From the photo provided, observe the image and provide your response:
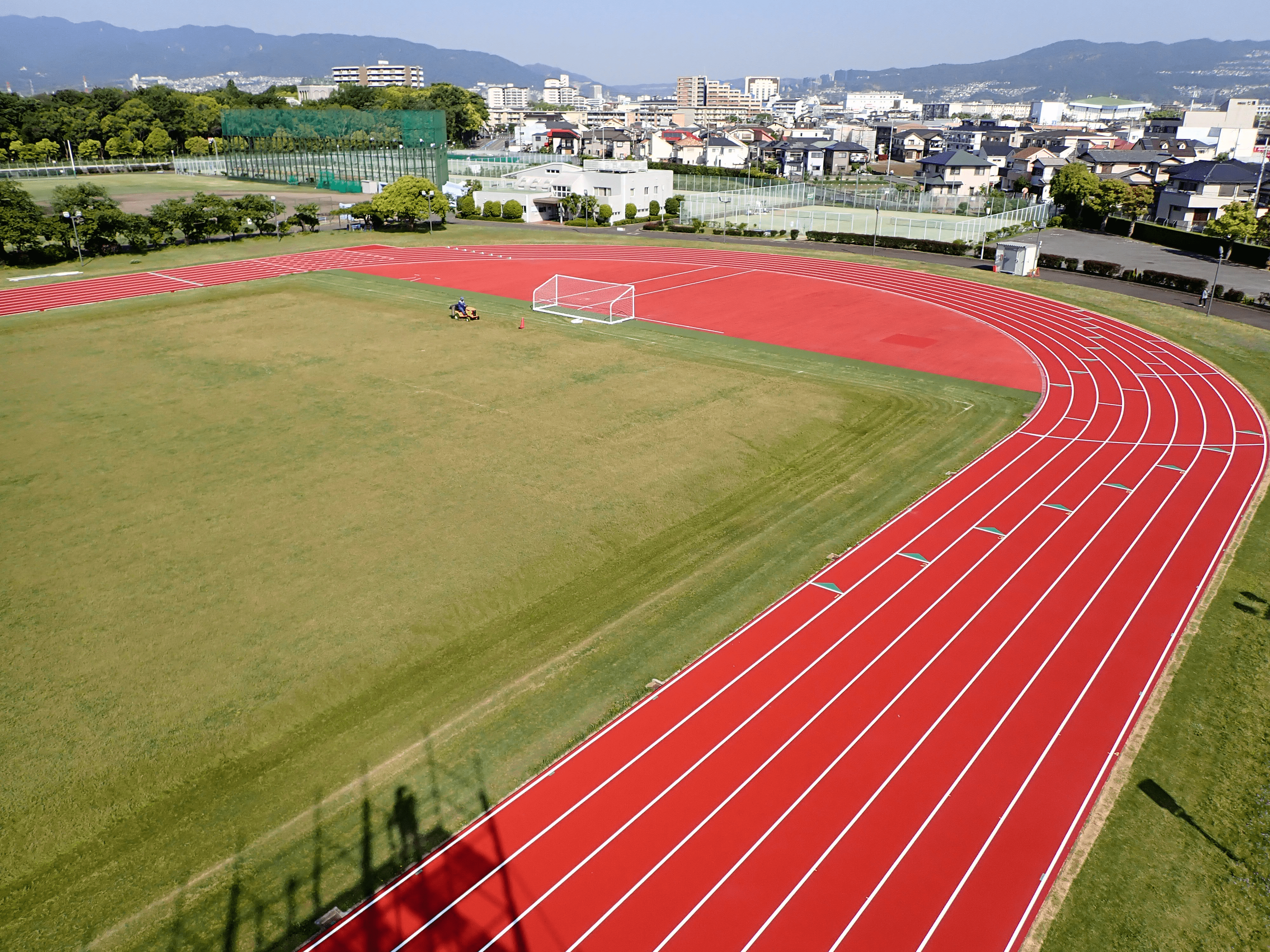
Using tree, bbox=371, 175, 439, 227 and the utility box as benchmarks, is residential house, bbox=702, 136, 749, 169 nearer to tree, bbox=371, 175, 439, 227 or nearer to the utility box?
tree, bbox=371, 175, 439, 227

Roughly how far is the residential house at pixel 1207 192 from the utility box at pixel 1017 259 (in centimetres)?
2675

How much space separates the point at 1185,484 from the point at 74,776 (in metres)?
25.8

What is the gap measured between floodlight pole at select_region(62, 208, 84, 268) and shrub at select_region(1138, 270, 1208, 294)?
65.1 m

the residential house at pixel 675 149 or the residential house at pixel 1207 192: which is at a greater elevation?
the residential house at pixel 675 149

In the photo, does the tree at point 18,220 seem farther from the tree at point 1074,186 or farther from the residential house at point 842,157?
the residential house at point 842,157

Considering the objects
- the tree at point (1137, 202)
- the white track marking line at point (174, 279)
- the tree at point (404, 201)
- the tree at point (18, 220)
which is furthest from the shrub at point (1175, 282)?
the tree at point (18, 220)

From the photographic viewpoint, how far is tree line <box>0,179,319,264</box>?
48312 millimetres

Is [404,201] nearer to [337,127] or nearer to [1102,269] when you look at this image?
[337,127]

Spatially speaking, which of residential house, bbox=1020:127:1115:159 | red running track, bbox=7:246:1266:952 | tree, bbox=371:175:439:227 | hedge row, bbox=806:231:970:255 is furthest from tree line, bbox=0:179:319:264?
residential house, bbox=1020:127:1115:159

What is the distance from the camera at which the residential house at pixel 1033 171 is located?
90688 millimetres

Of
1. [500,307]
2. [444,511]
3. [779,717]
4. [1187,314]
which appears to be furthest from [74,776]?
[1187,314]

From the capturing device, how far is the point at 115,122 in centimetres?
10644

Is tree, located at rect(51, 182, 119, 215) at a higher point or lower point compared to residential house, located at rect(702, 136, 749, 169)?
lower

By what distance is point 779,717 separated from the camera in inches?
517
